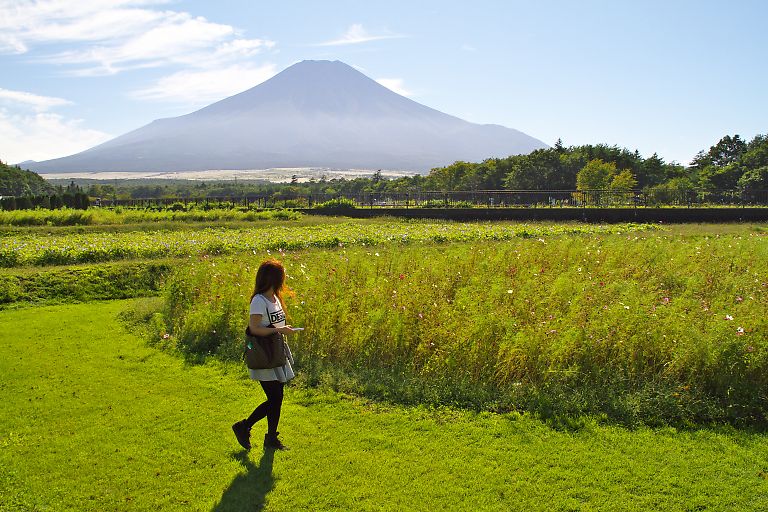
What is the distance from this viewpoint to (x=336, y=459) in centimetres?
483

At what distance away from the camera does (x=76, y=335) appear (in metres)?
8.96

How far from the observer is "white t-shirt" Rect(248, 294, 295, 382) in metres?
4.70

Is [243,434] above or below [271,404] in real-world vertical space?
below

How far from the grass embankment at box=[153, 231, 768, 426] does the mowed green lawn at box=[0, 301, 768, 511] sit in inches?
17.9

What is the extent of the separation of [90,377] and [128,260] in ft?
30.5

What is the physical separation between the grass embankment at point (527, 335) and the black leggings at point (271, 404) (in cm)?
146

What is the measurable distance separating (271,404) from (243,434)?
363mm

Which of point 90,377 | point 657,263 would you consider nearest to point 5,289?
point 90,377

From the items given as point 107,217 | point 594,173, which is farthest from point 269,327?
point 594,173

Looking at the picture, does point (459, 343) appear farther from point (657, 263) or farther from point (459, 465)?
point (657, 263)

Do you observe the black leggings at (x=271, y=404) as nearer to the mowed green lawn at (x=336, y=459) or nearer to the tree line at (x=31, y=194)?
the mowed green lawn at (x=336, y=459)

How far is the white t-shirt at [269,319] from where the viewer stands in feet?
15.4

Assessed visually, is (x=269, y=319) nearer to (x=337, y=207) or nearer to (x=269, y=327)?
(x=269, y=327)

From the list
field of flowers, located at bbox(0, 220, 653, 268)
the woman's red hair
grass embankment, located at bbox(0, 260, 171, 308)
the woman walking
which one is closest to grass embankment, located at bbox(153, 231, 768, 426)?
the woman walking
